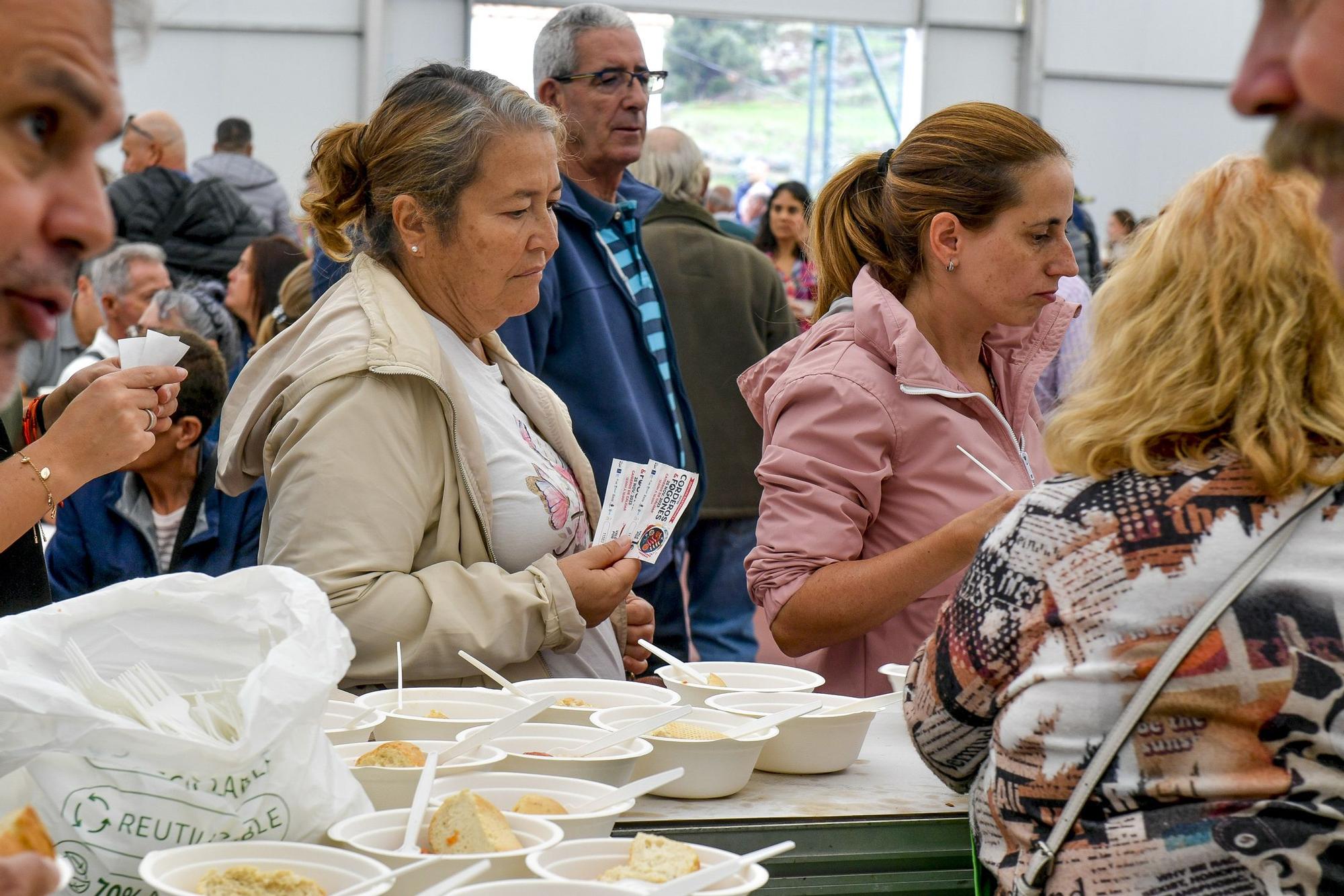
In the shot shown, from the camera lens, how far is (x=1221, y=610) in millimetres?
1414

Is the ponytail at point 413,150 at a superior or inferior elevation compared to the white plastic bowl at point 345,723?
superior

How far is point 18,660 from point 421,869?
502mm

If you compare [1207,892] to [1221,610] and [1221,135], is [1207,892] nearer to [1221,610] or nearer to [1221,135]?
[1221,610]

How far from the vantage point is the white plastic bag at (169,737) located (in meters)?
1.36

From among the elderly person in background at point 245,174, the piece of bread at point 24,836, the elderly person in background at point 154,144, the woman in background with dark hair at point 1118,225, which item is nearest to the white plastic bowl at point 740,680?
A: the piece of bread at point 24,836

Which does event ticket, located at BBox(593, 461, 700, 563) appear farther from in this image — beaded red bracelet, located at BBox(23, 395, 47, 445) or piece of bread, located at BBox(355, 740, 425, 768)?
beaded red bracelet, located at BBox(23, 395, 47, 445)

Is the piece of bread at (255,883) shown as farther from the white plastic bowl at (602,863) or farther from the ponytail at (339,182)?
the ponytail at (339,182)

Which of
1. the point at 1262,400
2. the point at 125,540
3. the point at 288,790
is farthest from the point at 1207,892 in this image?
the point at 125,540

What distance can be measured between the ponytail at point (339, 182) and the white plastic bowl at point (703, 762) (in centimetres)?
115

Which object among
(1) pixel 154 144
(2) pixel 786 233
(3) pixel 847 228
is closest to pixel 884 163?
(3) pixel 847 228

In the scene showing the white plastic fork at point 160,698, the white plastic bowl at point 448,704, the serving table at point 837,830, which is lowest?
the serving table at point 837,830

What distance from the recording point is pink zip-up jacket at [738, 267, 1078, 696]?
2.46m

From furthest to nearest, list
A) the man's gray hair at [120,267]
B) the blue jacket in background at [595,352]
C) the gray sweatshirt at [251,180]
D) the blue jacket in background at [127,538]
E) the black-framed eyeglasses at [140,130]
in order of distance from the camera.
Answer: the gray sweatshirt at [251,180] → the black-framed eyeglasses at [140,130] → the man's gray hair at [120,267] → the blue jacket in background at [127,538] → the blue jacket in background at [595,352]

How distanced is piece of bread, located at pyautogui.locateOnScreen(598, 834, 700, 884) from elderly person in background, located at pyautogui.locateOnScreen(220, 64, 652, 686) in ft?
2.64
